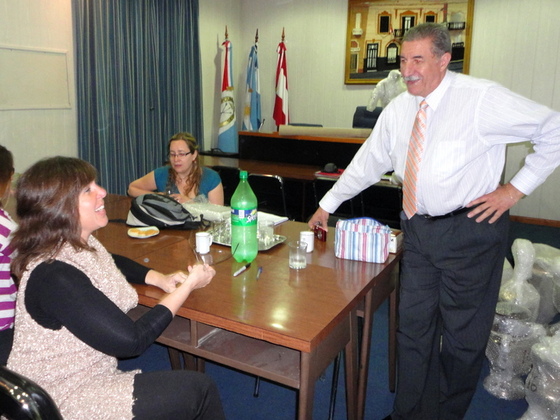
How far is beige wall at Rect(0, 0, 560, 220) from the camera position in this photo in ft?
15.2

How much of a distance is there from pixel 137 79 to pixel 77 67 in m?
0.74

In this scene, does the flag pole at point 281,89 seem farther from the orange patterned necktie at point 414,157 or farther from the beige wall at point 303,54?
the orange patterned necktie at point 414,157

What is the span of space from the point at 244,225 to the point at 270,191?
6.98ft

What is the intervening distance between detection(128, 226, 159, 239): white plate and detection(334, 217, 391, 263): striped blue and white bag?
83cm

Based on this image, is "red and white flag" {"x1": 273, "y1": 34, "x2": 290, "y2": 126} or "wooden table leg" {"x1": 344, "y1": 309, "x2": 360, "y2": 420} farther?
"red and white flag" {"x1": 273, "y1": 34, "x2": 290, "y2": 126}

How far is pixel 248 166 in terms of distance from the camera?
4754 mm

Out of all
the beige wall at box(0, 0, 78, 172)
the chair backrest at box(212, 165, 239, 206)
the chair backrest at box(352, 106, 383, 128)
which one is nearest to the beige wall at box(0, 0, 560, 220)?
the beige wall at box(0, 0, 78, 172)

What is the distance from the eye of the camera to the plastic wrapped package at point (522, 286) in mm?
2494

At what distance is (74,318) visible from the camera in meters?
1.18

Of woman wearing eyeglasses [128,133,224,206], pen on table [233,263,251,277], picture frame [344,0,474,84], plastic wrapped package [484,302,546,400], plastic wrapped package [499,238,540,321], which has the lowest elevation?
plastic wrapped package [484,302,546,400]

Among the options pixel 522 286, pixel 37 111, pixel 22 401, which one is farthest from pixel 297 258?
pixel 37 111

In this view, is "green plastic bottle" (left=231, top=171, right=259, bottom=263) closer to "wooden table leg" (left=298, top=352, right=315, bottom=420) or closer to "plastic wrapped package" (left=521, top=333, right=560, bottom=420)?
"wooden table leg" (left=298, top=352, right=315, bottom=420)

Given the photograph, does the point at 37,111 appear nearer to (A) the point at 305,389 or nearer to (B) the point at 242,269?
(B) the point at 242,269

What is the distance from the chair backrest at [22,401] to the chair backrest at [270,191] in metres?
2.92
